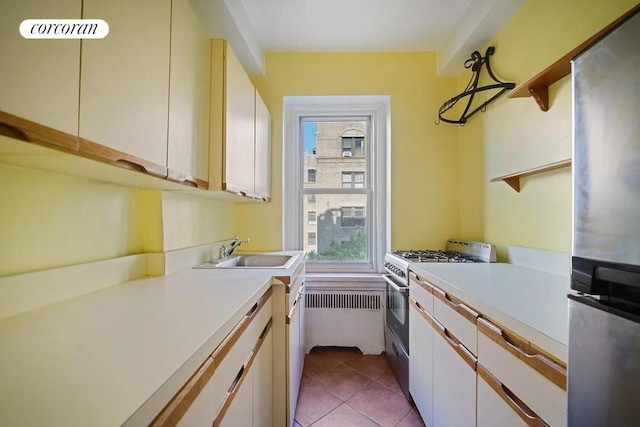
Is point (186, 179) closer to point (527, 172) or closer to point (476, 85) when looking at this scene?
point (527, 172)

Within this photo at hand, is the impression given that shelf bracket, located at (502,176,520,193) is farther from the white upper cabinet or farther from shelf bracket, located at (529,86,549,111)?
the white upper cabinet

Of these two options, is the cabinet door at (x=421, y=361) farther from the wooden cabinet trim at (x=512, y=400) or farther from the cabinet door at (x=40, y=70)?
the cabinet door at (x=40, y=70)

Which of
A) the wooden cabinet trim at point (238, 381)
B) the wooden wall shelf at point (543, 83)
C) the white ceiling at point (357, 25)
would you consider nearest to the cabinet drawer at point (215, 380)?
the wooden cabinet trim at point (238, 381)

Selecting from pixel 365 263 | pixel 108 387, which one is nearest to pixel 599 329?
pixel 108 387

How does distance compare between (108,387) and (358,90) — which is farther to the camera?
(358,90)

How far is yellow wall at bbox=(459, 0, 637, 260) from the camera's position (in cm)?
134

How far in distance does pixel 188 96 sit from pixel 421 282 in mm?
1562

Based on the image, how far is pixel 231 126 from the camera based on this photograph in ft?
5.13

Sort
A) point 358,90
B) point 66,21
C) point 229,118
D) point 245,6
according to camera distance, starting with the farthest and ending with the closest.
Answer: point 358,90
point 245,6
point 229,118
point 66,21

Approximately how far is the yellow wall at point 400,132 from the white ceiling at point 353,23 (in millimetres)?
121

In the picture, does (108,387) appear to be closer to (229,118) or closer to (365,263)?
(229,118)

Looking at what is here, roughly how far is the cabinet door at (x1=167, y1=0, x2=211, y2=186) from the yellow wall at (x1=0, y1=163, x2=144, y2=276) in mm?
321

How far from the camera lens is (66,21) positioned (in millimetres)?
667

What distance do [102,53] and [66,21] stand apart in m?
0.10
